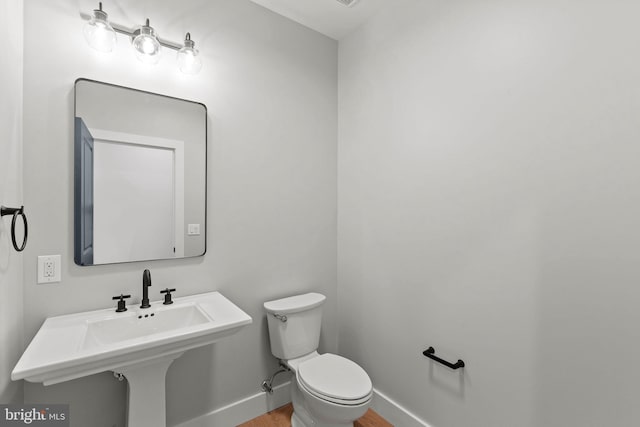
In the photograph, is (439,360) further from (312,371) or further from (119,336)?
(119,336)

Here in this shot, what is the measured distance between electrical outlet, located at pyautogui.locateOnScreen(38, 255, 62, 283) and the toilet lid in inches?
50.8

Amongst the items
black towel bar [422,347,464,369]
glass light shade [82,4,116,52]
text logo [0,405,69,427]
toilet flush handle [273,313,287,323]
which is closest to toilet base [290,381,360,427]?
toilet flush handle [273,313,287,323]

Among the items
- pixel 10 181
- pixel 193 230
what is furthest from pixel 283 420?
pixel 10 181

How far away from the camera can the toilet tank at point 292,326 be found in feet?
6.13

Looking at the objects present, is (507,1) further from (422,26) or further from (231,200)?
(231,200)

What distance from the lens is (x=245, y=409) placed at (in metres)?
1.88

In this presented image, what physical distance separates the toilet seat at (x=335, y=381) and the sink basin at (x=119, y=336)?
536 mm

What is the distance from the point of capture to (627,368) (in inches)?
41.9

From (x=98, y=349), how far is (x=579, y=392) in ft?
6.01

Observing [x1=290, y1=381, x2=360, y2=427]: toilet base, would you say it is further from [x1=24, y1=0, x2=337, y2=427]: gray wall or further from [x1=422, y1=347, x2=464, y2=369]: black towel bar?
[x1=422, y1=347, x2=464, y2=369]: black towel bar

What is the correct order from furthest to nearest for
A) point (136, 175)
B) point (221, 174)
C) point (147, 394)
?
point (221, 174)
point (136, 175)
point (147, 394)

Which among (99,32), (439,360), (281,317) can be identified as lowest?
(439,360)

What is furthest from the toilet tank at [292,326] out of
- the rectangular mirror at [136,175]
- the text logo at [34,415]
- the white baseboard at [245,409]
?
the text logo at [34,415]

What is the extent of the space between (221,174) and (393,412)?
6.04 feet
